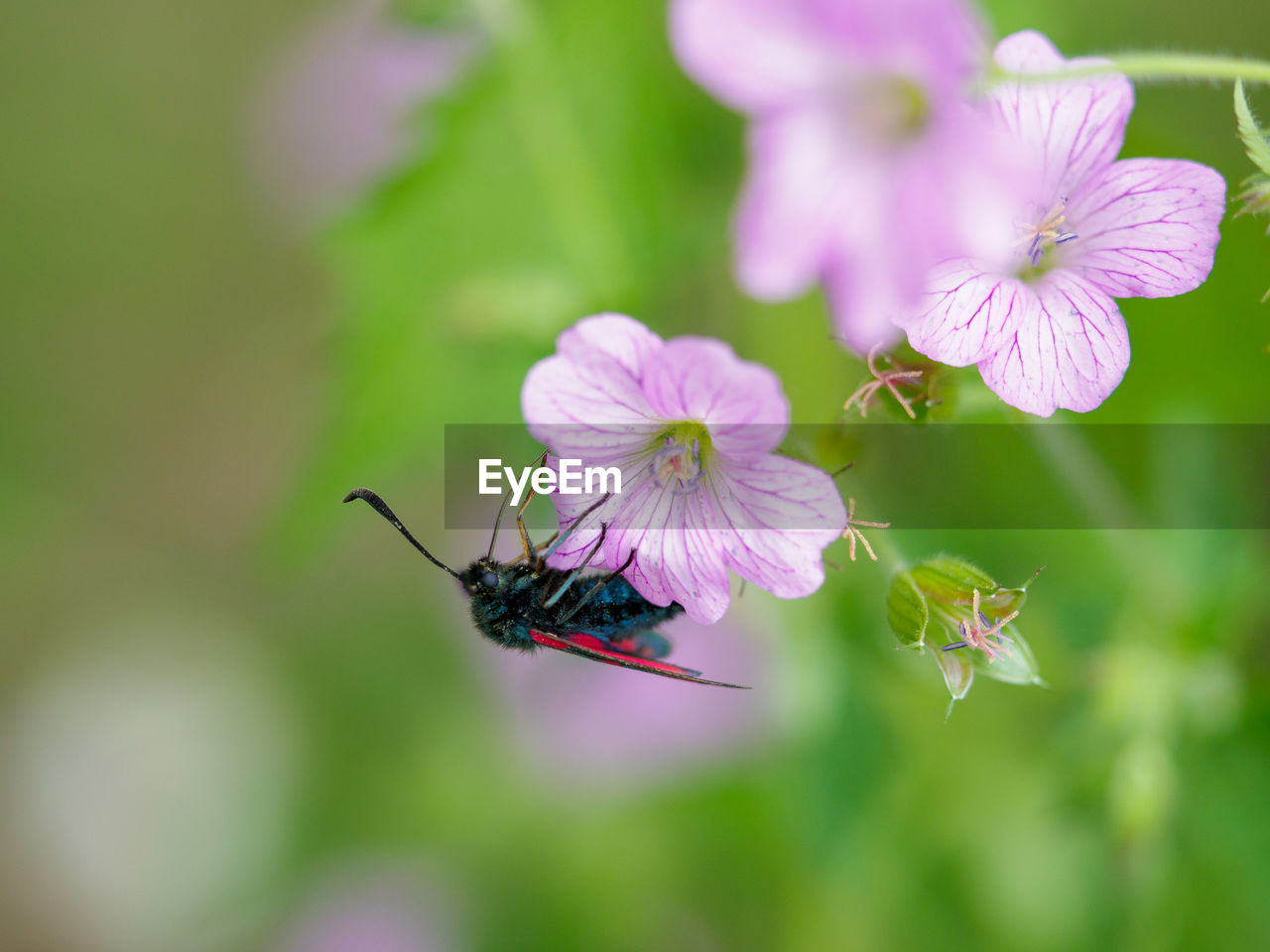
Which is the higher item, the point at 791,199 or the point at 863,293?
the point at 791,199

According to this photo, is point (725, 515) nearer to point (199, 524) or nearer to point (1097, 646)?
point (1097, 646)

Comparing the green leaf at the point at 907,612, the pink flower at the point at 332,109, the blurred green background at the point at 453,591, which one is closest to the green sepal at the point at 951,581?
the green leaf at the point at 907,612

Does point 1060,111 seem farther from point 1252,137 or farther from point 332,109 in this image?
point 332,109

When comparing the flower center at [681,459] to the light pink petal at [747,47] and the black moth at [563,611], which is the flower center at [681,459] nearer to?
the black moth at [563,611]

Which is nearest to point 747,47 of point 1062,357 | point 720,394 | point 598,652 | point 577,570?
point 720,394

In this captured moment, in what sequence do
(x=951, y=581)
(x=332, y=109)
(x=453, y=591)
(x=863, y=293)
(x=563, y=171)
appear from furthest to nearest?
(x=332, y=109)
(x=453, y=591)
(x=563, y=171)
(x=951, y=581)
(x=863, y=293)

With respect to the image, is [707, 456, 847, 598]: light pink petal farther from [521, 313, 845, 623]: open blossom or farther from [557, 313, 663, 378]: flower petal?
[557, 313, 663, 378]: flower petal
